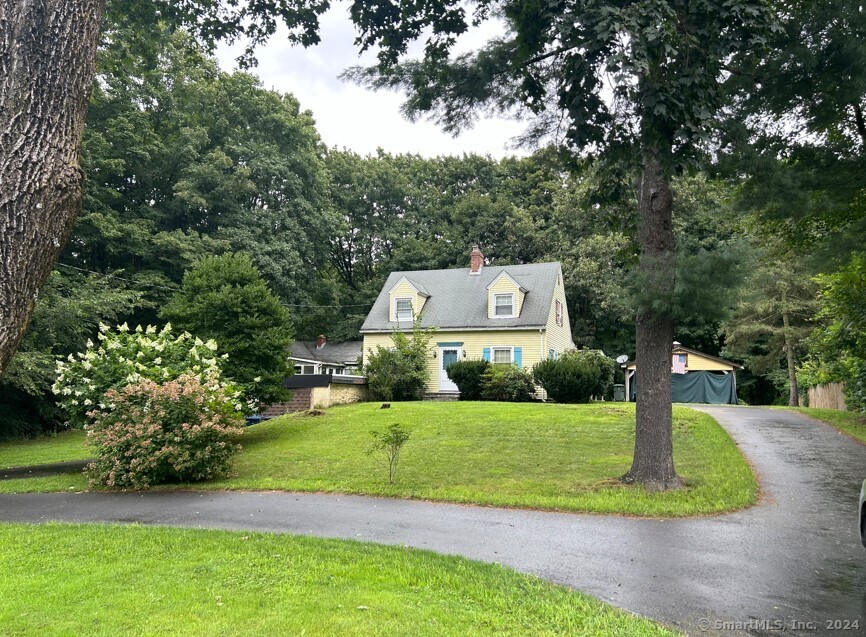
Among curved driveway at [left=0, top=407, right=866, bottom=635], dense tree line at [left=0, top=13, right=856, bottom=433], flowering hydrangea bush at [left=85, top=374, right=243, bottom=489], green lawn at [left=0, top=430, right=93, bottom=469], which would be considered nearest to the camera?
curved driveway at [left=0, top=407, right=866, bottom=635]

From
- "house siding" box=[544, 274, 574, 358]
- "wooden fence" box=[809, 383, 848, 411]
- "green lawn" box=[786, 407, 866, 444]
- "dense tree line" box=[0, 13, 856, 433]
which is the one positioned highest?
"dense tree line" box=[0, 13, 856, 433]

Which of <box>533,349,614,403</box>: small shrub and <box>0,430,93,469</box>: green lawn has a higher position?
<box>533,349,614,403</box>: small shrub

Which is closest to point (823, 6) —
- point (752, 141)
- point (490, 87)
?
point (752, 141)

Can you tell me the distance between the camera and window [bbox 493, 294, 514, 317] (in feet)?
89.0

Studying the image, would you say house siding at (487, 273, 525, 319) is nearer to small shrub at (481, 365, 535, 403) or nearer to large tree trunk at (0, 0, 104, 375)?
small shrub at (481, 365, 535, 403)

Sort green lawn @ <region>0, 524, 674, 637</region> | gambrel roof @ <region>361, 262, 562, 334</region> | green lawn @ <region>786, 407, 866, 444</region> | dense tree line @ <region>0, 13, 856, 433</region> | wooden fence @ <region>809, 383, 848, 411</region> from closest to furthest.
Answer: green lawn @ <region>0, 524, 674, 637</region>, green lawn @ <region>786, 407, 866, 444</region>, wooden fence @ <region>809, 383, 848, 411</region>, dense tree line @ <region>0, 13, 856, 433</region>, gambrel roof @ <region>361, 262, 562, 334</region>

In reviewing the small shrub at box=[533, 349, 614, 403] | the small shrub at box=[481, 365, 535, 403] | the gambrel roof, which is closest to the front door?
the gambrel roof

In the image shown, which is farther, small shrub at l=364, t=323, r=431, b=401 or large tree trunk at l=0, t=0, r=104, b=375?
small shrub at l=364, t=323, r=431, b=401

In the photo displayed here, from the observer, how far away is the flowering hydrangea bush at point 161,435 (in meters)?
10.5

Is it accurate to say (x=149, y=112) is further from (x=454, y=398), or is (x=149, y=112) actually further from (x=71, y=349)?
(x=454, y=398)

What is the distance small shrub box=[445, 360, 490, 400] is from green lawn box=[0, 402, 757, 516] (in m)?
4.97

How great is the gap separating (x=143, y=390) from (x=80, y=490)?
199 cm

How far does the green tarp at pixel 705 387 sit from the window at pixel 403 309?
45.1ft

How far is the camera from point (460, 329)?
89.8 feet
